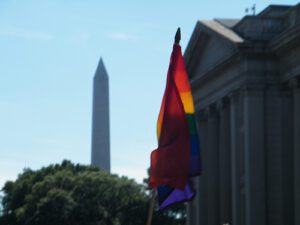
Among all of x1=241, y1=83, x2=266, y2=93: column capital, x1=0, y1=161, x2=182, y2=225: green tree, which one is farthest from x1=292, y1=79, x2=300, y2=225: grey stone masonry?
x1=0, y1=161, x2=182, y2=225: green tree

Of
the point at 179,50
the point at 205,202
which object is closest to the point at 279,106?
the point at 205,202

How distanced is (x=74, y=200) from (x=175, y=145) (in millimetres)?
72054

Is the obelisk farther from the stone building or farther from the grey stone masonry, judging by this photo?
the grey stone masonry

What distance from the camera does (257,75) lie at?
56.8m

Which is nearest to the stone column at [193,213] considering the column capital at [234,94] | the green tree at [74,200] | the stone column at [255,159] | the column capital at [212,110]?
the column capital at [212,110]

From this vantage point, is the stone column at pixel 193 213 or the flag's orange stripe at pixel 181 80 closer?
the flag's orange stripe at pixel 181 80

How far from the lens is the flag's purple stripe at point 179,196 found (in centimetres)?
2352

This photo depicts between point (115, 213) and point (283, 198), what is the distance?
138 ft

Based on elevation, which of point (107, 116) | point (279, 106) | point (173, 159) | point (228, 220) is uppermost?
point (107, 116)

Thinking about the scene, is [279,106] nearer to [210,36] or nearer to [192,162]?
[210,36]

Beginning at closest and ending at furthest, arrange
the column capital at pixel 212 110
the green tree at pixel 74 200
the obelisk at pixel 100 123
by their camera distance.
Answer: the column capital at pixel 212 110 → the green tree at pixel 74 200 → the obelisk at pixel 100 123

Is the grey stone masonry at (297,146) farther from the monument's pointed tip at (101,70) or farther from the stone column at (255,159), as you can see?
the monument's pointed tip at (101,70)

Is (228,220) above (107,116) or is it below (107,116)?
below

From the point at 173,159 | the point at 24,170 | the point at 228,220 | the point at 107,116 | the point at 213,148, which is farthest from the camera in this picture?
the point at 107,116
